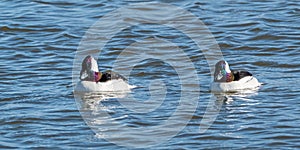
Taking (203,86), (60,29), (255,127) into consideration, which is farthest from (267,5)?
(255,127)

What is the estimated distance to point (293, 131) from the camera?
13.4 metres

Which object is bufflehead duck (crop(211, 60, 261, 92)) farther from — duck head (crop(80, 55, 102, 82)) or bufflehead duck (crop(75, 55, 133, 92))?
duck head (crop(80, 55, 102, 82))

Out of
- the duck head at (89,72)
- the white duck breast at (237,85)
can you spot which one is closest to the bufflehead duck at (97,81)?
the duck head at (89,72)

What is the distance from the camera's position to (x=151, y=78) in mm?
17172

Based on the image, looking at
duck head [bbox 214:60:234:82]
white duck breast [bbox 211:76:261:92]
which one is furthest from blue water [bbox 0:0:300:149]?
duck head [bbox 214:60:234:82]

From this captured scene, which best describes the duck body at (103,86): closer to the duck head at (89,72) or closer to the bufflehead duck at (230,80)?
the duck head at (89,72)

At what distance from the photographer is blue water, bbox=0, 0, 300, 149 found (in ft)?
43.9

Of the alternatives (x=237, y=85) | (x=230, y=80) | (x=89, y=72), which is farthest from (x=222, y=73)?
(x=89, y=72)

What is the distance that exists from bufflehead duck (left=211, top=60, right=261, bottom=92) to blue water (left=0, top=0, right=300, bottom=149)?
0.74 feet

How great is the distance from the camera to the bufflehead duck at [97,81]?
53.5 feet

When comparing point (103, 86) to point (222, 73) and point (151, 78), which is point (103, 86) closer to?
point (151, 78)

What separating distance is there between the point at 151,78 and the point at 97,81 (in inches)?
46.4

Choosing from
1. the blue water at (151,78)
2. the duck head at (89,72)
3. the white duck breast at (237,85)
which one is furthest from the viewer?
the duck head at (89,72)

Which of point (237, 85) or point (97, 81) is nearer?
point (237, 85)
